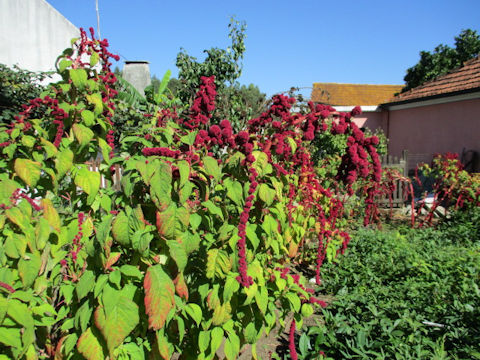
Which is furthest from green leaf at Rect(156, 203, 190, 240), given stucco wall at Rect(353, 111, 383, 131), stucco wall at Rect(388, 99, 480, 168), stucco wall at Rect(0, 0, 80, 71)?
stucco wall at Rect(353, 111, 383, 131)

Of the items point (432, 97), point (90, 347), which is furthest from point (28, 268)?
point (432, 97)

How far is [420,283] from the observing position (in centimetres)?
334

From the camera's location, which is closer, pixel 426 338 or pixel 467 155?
pixel 426 338

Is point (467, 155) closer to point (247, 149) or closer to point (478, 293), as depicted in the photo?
point (478, 293)

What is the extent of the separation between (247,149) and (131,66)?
950 centimetres

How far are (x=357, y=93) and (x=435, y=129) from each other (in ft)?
40.1

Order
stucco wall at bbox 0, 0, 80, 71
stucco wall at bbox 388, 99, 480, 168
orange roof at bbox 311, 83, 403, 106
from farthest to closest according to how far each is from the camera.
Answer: orange roof at bbox 311, 83, 403, 106 → stucco wall at bbox 388, 99, 480, 168 → stucco wall at bbox 0, 0, 80, 71

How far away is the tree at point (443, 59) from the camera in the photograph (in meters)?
20.8

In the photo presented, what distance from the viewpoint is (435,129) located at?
13.9m

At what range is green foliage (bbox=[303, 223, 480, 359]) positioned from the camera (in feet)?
7.90

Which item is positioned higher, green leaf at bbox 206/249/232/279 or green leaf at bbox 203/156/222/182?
green leaf at bbox 203/156/222/182

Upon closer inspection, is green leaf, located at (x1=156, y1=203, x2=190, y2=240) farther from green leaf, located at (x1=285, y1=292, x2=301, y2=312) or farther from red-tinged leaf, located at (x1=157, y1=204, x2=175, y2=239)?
green leaf, located at (x1=285, y1=292, x2=301, y2=312)

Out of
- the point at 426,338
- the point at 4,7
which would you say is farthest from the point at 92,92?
the point at 4,7

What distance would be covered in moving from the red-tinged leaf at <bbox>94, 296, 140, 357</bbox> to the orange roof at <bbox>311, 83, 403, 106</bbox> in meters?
23.3
